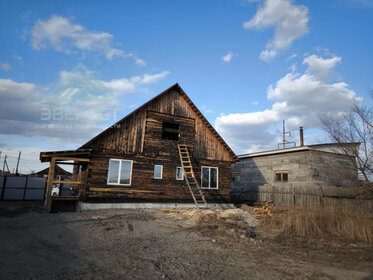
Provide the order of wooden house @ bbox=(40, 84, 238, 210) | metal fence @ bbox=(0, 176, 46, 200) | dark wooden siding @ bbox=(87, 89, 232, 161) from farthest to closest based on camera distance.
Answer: metal fence @ bbox=(0, 176, 46, 200) → dark wooden siding @ bbox=(87, 89, 232, 161) → wooden house @ bbox=(40, 84, 238, 210)

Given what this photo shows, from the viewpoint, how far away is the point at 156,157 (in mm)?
16094

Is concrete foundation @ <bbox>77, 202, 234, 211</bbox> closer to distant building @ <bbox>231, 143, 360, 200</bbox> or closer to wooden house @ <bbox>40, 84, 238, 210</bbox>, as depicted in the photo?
wooden house @ <bbox>40, 84, 238, 210</bbox>

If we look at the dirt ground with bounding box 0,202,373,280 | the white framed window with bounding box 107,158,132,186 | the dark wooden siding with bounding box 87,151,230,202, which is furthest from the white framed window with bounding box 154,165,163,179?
the dirt ground with bounding box 0,202,373,280

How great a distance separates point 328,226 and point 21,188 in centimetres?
2341

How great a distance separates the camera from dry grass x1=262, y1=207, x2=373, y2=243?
869 centimetres

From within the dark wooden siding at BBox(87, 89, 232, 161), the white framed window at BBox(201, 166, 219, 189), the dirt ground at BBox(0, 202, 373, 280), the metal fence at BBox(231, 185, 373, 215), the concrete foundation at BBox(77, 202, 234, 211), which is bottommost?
the dirt ground at BBox(0, 202, 373, 280)

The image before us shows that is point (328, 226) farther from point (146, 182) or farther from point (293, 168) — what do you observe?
point (293, 168)

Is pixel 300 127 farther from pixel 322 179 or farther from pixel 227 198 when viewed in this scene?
pixel 227 198

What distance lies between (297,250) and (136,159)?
34.8 ft

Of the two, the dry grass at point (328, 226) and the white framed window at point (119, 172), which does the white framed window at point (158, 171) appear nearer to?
the white framed window at point (119, 172)

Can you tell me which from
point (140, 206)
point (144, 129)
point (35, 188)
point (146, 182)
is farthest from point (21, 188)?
point (144, 129)

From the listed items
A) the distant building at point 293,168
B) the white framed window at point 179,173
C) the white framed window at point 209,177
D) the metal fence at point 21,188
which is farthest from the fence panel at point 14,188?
the distant building at point 293,168

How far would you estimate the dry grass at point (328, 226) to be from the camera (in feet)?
28.5

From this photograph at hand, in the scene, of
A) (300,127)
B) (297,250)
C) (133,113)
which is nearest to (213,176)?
(133,113)
